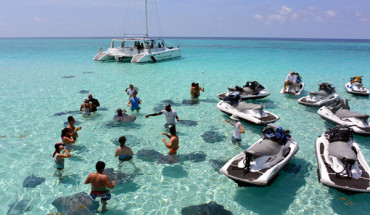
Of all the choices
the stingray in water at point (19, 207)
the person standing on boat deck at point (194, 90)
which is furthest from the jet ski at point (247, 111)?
the stingray in water at point (19, 207)

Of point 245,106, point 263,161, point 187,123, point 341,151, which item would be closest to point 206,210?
point 263,161

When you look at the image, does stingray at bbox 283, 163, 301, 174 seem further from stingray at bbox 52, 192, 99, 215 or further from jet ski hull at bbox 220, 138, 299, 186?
stingray at bbox 52, 192, 99, 215

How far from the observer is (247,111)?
1234cm

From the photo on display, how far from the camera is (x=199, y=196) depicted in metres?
7.20

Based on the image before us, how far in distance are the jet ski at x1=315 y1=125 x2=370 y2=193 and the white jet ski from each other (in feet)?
7.05

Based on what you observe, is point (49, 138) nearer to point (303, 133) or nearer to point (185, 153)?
point (185, 153)

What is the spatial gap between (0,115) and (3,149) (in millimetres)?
4949

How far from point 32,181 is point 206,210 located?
5.44 meters

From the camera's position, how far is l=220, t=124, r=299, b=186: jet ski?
691cm

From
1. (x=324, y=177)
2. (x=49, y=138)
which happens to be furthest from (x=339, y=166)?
(x=49, y=138)

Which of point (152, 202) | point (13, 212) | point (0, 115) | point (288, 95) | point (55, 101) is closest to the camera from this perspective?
point (13, 212)

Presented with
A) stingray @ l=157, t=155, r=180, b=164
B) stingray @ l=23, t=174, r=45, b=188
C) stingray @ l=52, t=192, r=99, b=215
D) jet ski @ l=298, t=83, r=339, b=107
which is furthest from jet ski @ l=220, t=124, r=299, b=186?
jet ski @ l=298, t=83, r=339, b=107

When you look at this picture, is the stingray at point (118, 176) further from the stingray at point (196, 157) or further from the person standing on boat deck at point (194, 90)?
the person standing on boat deck at point (194, 90)

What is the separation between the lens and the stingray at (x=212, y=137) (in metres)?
10.7
